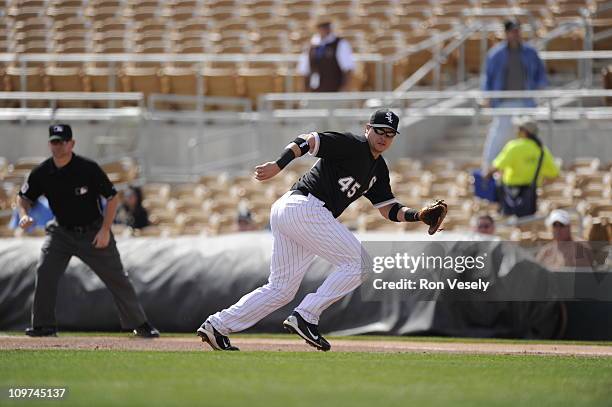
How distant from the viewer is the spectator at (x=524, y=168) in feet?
49.8

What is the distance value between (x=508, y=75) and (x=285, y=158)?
27.6 feet

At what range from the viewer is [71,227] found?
12.1 metres

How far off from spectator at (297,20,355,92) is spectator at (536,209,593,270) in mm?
6132

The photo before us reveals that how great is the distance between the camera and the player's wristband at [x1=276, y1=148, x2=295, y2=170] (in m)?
9.23

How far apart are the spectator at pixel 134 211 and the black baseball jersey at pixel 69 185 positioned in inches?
201

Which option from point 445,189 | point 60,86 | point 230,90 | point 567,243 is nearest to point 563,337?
point 567,243

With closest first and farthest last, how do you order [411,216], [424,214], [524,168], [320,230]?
1. [320,230]
2. [424,214]
3. [411,216]
4. [524,168]

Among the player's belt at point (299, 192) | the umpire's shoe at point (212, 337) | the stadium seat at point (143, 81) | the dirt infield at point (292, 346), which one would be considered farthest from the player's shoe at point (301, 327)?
the stadium seat at point (143, 81)

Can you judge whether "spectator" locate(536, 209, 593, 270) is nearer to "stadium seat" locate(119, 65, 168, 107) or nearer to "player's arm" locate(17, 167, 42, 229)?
"player's arm" locate(17, 167, 42, 229)

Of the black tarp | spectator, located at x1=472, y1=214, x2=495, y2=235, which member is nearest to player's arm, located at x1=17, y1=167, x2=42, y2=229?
the black tarp

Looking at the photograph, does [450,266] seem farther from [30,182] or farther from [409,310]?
[30,182]

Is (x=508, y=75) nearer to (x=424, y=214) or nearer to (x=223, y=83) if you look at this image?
(x=223, y=83)

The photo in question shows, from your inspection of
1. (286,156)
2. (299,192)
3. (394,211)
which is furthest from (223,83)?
(286,156)

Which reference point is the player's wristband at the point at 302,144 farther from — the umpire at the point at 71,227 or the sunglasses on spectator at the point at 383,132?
the umpire at the point at 71,227
